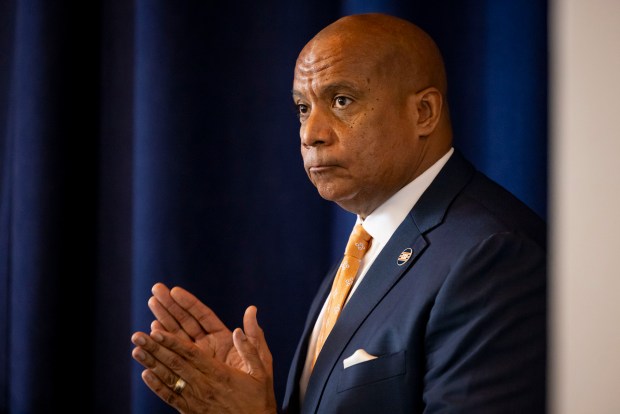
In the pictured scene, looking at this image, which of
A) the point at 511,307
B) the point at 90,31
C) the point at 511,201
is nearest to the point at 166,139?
the point at 90,31

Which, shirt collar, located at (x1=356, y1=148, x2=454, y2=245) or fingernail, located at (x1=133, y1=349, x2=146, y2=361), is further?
shirt collar, located at (x1=356, y1=148, x2=454, y2=245)

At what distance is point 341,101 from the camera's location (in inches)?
59.4

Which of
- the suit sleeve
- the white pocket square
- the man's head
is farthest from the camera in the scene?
the man's head

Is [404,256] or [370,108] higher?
[370,108]

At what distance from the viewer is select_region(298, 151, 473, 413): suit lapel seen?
1374 millimetres

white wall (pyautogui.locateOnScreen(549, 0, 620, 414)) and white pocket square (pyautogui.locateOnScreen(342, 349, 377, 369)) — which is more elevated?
white wall (pyautogui.locateOnScreen(549, 0, 620, 414))

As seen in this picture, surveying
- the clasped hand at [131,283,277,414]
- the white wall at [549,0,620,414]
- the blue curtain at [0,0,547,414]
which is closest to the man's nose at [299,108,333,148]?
the clasped hand at [131,283,277,414]

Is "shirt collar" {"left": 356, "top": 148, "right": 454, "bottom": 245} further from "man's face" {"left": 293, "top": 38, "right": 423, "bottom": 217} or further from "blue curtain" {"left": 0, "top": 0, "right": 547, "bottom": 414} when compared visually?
"blue curtain" {"left": 0, "top": 0, "right": 547, "bottom": 414}

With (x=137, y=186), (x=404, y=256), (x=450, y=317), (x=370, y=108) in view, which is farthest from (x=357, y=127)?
(x=137, y=186)

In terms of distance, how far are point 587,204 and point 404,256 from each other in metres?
1.11

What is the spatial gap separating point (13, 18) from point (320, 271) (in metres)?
1.16

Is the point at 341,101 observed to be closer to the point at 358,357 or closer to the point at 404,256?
the point at 404,256

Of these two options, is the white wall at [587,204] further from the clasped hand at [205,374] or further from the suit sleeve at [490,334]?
the clasped hand at [205,374]

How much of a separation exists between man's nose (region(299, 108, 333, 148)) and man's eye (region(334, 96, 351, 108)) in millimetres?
28
